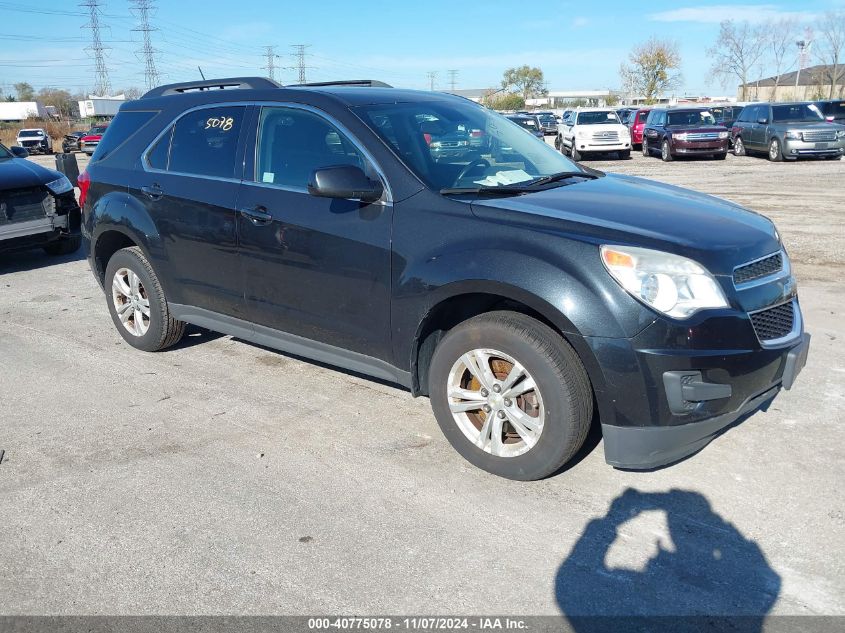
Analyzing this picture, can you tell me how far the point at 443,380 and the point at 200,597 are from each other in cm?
152

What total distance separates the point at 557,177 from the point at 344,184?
4.41 feet

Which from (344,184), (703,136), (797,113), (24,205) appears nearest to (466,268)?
(344,184)

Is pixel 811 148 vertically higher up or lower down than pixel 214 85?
lower down

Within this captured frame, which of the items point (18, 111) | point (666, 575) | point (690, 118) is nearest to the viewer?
point (666, 575)

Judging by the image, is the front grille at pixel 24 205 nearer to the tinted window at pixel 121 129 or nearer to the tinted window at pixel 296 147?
the tinted window at pixel 121 129

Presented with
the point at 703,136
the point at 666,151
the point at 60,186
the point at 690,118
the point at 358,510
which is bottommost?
the point at 358,510

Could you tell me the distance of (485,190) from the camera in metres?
3.94

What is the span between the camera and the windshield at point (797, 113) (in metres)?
22.0

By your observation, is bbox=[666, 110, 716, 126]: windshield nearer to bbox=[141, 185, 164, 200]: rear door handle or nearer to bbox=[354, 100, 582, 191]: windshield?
bbox=[354, 100, 582, 191]: windshield

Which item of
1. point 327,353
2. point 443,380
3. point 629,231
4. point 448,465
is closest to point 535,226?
point 629,231

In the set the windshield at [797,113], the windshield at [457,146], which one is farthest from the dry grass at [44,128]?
the windshield at [457,146]

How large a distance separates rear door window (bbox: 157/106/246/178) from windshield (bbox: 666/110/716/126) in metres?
21.7

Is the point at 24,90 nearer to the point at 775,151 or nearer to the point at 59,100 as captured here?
the point at 59,100

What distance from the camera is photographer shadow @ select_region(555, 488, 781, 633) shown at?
8.82ft
